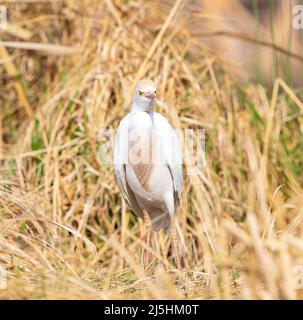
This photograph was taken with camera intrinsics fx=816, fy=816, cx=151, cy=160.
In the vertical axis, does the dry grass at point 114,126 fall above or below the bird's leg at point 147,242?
above

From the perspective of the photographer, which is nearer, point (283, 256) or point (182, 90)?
point (283, 256)

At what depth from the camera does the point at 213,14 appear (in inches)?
186

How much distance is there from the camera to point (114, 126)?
4422mm

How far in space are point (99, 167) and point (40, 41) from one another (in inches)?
45.7

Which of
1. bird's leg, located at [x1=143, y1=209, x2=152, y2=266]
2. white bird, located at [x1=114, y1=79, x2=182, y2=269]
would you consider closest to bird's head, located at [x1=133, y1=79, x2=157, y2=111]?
white bird, located at [x1=114, y1=79, x2=182, y2=269]

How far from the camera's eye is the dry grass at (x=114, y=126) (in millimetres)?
3889

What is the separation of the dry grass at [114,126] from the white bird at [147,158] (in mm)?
255

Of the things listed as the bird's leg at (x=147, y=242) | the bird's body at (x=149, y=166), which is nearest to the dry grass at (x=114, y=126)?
the bird's leg at (x=147, y=242)

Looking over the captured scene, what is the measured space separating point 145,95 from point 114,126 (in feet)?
3.11

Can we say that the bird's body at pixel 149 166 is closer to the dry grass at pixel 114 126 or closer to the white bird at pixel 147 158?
the white bird at pixel 147 158

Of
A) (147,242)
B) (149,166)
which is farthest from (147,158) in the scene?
(147,242)
